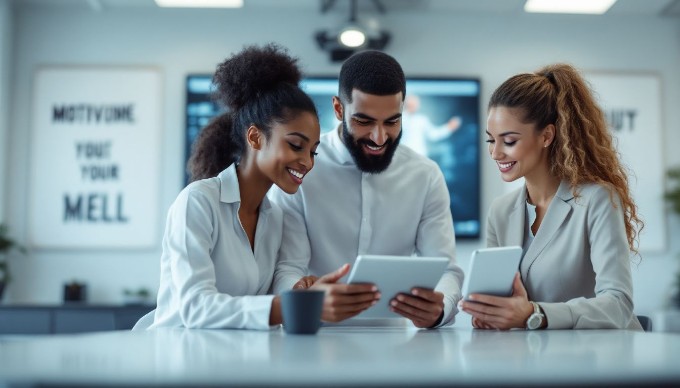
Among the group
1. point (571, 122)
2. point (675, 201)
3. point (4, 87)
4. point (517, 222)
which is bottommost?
point (517, 222)

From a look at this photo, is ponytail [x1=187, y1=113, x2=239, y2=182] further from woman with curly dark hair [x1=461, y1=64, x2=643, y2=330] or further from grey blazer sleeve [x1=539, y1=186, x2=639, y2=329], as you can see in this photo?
grey blazer sleeve [x1=539, y1=186, x2=639, y2=329]

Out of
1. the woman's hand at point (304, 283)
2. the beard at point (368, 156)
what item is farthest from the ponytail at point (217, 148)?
the woman's hand at point (304, 283)

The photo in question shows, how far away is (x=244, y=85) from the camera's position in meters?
2.05

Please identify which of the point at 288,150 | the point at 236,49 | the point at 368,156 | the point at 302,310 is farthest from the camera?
the point at 236,49

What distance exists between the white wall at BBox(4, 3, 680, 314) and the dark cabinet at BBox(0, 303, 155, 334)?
1.67 feet

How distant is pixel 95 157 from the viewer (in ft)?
17.1

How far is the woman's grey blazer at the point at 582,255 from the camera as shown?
5.73ft

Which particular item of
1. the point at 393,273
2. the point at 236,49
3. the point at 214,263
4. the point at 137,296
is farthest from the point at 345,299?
the point at 236,49

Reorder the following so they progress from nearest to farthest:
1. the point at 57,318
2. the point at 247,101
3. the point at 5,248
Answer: the point at 247,101 < the point at 57,318 < the point at 5,248

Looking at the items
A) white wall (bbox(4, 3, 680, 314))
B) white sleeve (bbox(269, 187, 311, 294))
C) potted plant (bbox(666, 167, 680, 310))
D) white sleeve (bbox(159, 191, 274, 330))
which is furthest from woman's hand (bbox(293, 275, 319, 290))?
potted plant (bbox(666, 167, 680, 310))

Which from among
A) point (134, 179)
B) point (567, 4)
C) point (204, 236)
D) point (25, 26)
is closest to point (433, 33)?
point (567, 4)

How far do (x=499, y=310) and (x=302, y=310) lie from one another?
1.65 ft

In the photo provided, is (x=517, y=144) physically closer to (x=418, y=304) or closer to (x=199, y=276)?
(x=418, y=304)

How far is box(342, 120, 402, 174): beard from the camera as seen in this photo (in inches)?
86.4
